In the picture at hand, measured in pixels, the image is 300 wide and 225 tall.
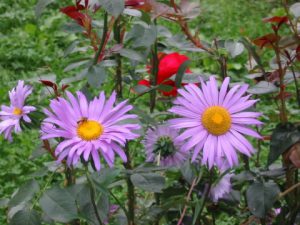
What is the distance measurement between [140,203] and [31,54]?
2009 mm

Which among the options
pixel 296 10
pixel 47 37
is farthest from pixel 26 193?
pixel 47 37

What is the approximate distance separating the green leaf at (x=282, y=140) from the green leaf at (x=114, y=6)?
361mm

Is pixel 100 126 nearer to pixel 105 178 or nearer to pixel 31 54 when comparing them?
pixel 105 178

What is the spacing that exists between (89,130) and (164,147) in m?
0.32

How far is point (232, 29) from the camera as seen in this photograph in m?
3.65

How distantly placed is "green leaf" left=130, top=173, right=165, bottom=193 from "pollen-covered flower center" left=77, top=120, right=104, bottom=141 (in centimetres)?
20

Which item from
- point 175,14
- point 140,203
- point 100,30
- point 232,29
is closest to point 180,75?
point 175,14

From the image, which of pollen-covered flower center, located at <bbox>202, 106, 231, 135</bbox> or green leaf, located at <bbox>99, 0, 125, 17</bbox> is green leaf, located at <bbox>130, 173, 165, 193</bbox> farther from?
green leaf, located at <bbox>99, 0, 125, 17</bbox>

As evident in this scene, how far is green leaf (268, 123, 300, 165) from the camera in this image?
44.8 inches

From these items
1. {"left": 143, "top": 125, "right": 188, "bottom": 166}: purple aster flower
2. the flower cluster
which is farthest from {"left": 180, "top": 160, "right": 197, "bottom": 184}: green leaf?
the flower cluster

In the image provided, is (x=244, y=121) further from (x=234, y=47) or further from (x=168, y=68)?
(x=168, y=68)

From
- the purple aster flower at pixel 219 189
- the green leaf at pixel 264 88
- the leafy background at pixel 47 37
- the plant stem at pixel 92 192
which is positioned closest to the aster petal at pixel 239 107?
the green leaf at pixel 264 88

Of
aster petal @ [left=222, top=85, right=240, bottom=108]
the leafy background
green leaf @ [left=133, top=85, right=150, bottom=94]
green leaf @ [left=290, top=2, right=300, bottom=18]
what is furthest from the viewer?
the leafy background

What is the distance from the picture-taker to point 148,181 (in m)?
1.13
